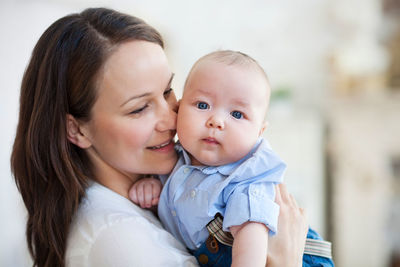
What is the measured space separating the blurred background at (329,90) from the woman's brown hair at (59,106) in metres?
2.64

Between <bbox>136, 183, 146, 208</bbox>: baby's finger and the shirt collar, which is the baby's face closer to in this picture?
the shirt collar

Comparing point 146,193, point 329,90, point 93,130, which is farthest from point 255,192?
point 329,90

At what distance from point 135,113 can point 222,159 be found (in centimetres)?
29

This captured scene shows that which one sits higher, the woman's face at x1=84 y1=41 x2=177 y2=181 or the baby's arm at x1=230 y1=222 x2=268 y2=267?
the woman's face at x1=84 y1=41 x2=177 y2=181

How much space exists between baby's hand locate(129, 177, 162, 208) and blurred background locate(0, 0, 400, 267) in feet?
8.79

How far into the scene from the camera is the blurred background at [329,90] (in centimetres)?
408

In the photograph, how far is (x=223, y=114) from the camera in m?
1.12

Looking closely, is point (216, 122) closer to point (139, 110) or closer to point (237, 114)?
point (237, 114)

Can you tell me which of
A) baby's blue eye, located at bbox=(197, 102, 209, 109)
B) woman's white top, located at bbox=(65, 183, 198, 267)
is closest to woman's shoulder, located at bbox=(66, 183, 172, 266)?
woman's white top, located at bbox=(65, 183, 198, 267)

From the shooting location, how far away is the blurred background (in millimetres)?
4078

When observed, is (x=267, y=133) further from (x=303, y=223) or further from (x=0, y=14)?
(x=303, y=223)

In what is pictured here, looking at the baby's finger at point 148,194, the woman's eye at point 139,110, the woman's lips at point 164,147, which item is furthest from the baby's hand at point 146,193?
the woman's eye at point 139,110

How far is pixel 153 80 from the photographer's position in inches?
47.2

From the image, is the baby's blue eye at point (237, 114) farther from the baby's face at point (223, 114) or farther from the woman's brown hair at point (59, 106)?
Result: the woman's brown hair at point (59, 106)
